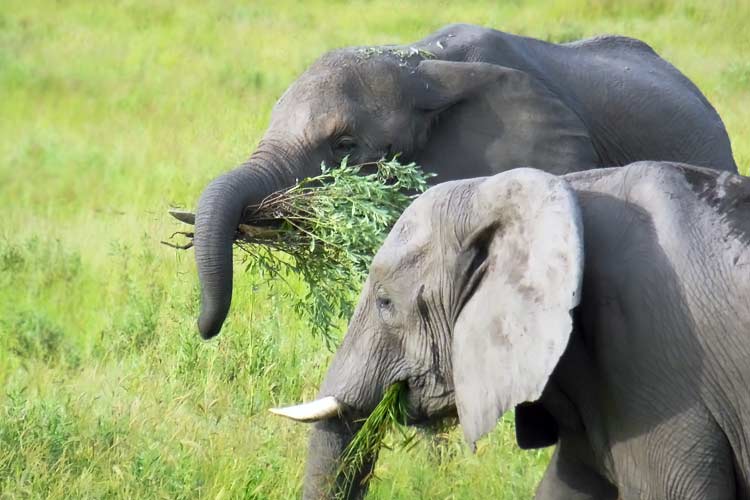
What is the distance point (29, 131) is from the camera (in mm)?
11180

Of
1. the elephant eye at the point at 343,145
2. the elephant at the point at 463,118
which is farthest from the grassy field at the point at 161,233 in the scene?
the elephant eye at the point at 343,145

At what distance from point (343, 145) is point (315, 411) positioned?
1.67m

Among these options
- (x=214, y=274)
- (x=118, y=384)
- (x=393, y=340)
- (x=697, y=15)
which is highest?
(x=393, y=340)

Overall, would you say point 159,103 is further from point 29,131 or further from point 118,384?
point 118,384

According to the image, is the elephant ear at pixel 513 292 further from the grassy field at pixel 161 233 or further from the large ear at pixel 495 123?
the large ear at pixel 495 123

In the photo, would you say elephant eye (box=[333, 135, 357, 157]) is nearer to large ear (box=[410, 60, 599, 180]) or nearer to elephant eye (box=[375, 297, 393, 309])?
large ear (box=[410, 60, 599, 180])

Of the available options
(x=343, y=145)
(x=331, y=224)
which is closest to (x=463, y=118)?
(x=343, y=145)

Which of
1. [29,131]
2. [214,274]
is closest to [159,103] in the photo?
[29,131]

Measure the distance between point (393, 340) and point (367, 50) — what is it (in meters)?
1.95

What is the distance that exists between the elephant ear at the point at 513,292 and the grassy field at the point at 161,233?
4.82ft

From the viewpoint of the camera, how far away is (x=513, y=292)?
11.1ft

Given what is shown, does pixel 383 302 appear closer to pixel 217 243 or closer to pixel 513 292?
pixel 513 292

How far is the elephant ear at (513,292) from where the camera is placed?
3.27 metres

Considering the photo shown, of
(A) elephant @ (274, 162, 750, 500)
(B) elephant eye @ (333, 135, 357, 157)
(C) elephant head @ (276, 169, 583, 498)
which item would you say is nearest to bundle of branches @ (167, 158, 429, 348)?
(B) elephant eye @ (333, 135, 357, 157)
